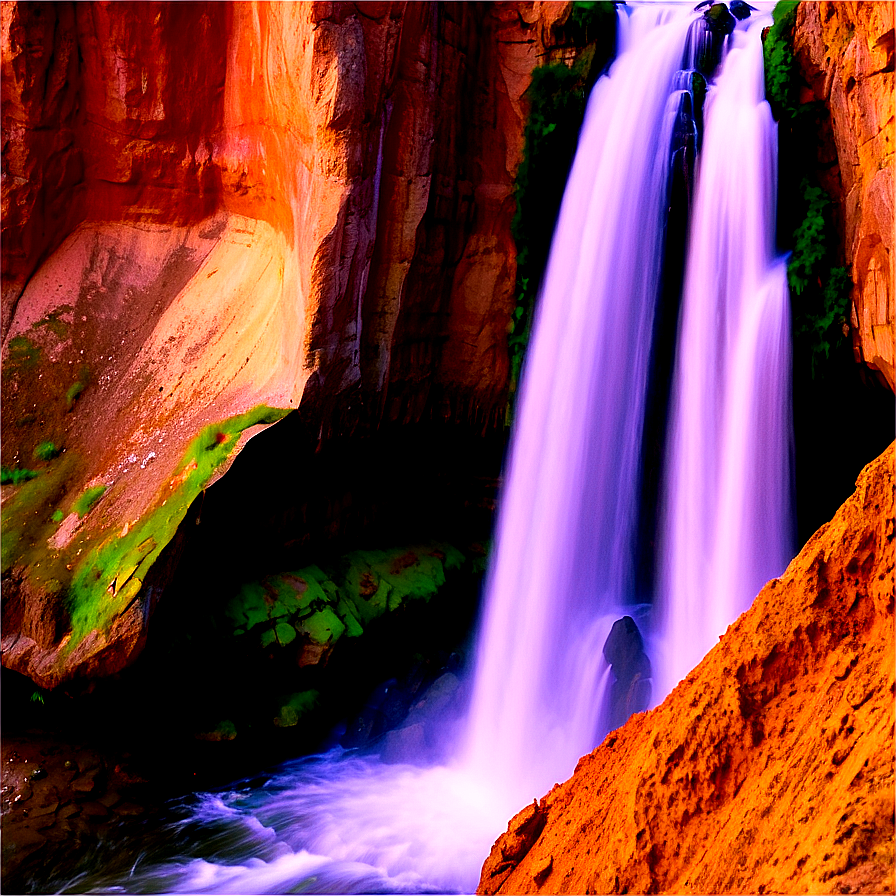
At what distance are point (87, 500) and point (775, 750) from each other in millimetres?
6687

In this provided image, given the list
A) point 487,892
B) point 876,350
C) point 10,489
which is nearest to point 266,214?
point 10,489

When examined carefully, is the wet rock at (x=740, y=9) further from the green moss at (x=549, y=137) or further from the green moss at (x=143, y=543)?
the green moss at (x=143, y=543)

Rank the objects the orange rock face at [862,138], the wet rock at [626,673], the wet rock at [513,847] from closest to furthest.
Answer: the wet rock at [513,847] < the orange rock face at [862,138] < the wet rock at [626,673]

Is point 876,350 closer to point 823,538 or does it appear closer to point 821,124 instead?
point 821,124

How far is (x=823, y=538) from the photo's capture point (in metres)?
3.40

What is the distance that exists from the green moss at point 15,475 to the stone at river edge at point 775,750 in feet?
21.6

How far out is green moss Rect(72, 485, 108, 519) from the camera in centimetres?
796

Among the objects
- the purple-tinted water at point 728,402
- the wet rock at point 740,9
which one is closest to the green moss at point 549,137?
the wet rock at point 740,9

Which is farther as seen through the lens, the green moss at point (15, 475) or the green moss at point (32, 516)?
the green moss at point (15, 475)

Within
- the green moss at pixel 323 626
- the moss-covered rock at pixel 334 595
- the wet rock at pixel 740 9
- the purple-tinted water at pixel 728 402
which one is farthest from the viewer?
the wet rock at pixel 740 9

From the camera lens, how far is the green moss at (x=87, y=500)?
7.96 meters

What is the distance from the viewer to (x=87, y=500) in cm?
804

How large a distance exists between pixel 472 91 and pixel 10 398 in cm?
582

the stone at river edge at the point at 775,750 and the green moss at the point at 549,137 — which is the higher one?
the green moss at the point at 549,137
